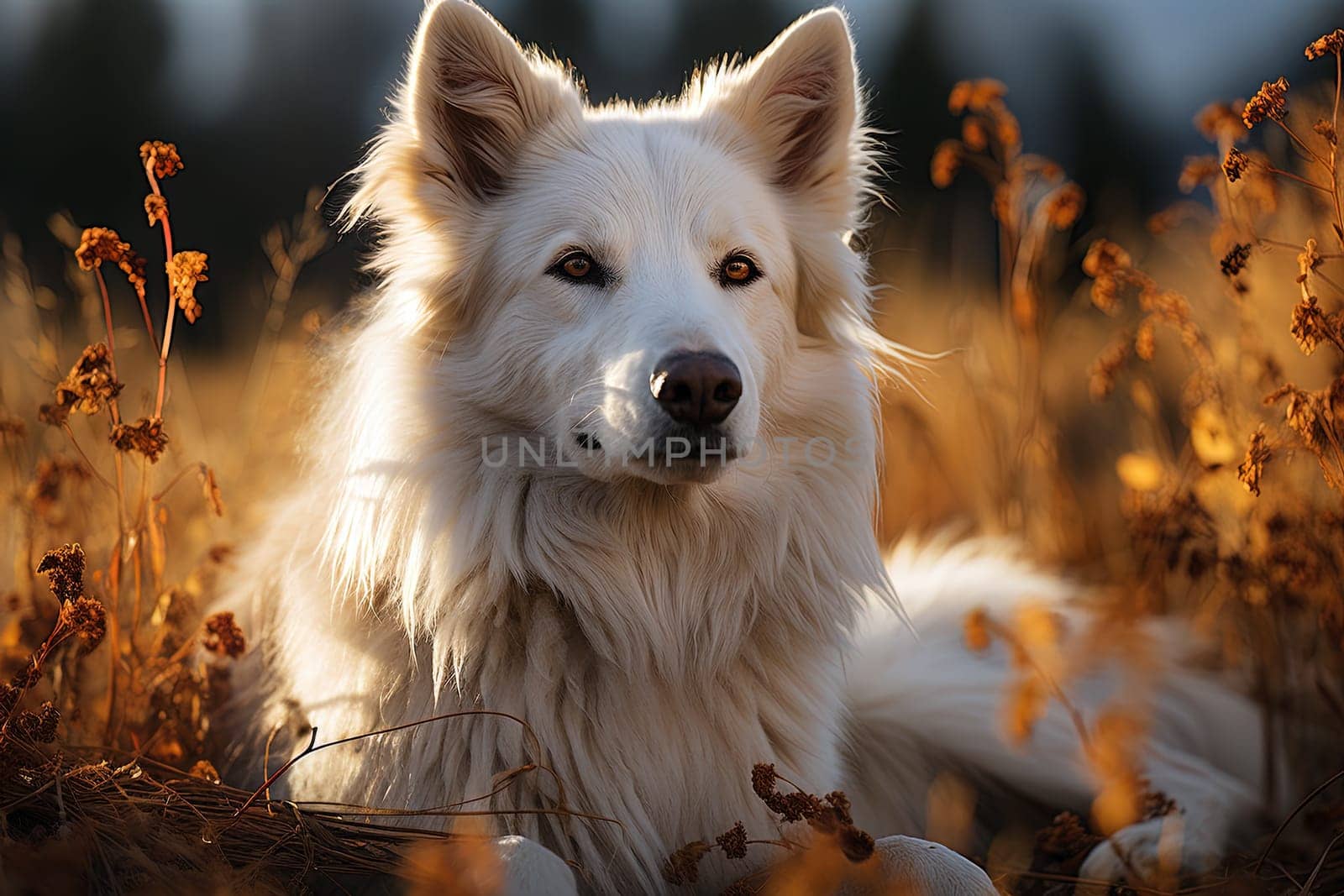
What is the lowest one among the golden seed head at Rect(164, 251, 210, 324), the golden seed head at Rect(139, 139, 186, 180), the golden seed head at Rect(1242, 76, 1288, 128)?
the golden seed head at Rect(164, 251, 210, 324)

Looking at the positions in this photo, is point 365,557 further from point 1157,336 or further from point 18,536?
point 1157,336

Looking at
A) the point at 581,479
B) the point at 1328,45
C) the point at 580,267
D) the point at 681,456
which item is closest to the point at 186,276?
the point at 580,267

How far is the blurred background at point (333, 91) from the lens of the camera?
668 inches

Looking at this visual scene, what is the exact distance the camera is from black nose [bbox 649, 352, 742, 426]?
2.52m

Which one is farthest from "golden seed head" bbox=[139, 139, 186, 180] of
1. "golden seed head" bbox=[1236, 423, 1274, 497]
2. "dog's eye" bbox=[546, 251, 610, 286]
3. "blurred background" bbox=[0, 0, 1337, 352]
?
"blurred background" bbox=[0, 0, 1337, 352]

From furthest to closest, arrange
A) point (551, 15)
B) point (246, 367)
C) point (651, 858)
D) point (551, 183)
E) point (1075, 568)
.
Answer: point (551, 15) → point (246, 367) → point (1075, 568) → point (551, 183) → point (651, 858)

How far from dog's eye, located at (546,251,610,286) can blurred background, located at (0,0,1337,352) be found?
13.0 m

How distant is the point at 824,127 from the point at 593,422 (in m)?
1.37

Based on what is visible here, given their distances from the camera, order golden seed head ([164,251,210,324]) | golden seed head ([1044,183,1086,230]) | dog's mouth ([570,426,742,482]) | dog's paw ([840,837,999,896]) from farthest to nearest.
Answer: golden seed head ([1044,183,1086,230]), golden seed head ([164,251,210,324]), dog's mouth ([570,426,742,482]), dog's paw ([840,837,999,896])

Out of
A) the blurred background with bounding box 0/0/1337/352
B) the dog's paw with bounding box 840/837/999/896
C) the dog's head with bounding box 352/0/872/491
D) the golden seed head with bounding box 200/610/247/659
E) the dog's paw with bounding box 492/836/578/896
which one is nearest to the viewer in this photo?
the dog's paw with bounding box 492/836/578/896

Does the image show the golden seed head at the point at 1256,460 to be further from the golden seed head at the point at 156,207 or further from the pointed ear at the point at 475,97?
the golden seed head at the point at 156,207

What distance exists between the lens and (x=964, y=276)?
345 inches

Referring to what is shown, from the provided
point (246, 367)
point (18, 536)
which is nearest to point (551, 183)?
point (18, 536)

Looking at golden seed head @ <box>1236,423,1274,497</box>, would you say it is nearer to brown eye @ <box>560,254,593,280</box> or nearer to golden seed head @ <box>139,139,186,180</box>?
brown eye @ <box>560,254,593,280</box>
